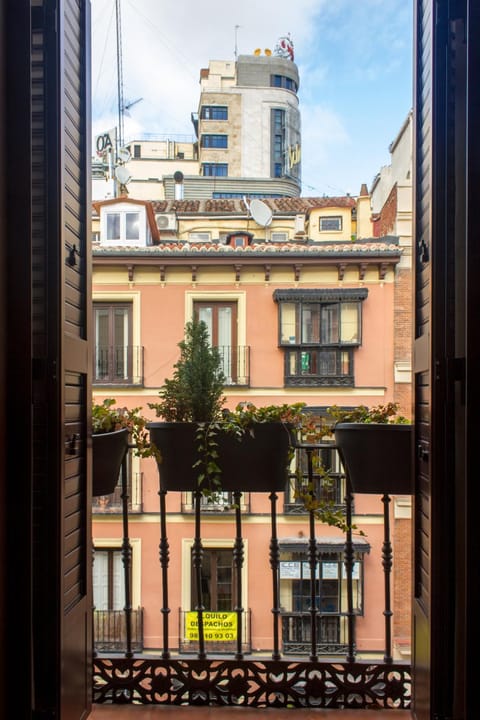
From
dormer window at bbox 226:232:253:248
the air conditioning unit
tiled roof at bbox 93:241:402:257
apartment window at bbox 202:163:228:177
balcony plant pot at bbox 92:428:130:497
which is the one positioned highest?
apartment window at bbox 202:163:228:177

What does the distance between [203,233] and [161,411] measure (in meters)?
8.09

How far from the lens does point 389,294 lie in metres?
7.18

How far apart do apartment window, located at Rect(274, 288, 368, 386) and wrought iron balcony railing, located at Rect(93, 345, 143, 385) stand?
6.02 ft

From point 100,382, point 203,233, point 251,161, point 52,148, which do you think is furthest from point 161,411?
point 251,161

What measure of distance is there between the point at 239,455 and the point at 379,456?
343 millimetres

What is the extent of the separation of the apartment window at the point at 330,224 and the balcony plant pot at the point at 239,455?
7068 mm

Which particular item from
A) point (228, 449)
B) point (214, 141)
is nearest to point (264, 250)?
point (228, 449)

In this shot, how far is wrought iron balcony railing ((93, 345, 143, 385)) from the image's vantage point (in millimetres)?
6699

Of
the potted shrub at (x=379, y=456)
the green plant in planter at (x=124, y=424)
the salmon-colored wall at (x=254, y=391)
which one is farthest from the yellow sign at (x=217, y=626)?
the potted shrub at (x=379, y=456)

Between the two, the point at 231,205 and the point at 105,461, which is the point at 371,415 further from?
the point at 231,205

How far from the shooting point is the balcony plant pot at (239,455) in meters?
1.39

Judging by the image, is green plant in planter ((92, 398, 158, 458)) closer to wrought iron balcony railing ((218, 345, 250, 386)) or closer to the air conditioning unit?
wrought iron balcony railing ((218, 345, 250, 386))

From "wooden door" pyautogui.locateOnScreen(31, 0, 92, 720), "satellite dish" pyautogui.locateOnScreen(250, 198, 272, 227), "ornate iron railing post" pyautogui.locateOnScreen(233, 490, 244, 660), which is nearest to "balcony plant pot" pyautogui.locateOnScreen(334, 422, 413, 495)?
"ornate iron railing post" pyautogui.locateOnScreen(233, 490, 244, 660)

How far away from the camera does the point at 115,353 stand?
6.72 m
